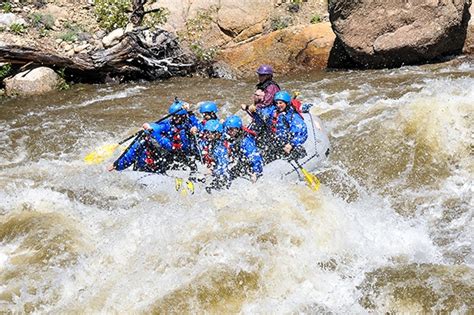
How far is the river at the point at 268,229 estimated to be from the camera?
3924 mm

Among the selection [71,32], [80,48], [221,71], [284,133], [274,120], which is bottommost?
[221,71]

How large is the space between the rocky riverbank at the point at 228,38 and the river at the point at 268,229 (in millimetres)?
1936

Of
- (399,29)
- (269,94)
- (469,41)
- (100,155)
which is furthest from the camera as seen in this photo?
(469,41)

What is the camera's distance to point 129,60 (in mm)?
10008

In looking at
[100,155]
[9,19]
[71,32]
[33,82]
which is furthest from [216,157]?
[9,19]

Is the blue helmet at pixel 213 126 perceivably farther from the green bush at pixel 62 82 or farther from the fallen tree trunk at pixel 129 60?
the green bush at pixel 62 82

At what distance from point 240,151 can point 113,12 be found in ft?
20.4

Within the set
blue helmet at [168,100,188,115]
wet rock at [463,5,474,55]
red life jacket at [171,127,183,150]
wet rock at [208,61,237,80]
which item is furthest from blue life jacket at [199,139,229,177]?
wet rock at [463,5,474,55]

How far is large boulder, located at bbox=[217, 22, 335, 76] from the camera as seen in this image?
9820 mm

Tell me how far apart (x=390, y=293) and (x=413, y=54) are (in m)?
6.21

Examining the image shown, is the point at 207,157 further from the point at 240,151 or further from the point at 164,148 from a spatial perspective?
the point at 164,148

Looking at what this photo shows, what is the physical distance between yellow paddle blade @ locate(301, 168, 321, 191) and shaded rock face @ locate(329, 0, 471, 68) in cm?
442

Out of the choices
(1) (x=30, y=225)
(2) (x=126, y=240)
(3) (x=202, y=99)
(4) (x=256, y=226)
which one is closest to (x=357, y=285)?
(4) (x=256, y=226)

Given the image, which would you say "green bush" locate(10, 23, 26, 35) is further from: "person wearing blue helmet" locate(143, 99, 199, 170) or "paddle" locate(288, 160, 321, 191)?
"paddle" locate(288, 160, 321, 191)
